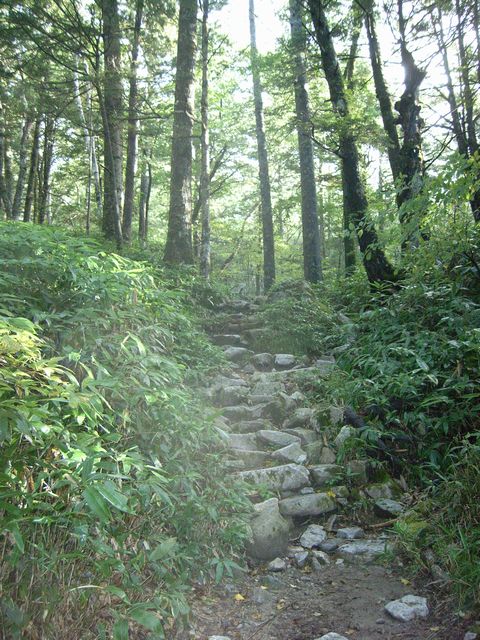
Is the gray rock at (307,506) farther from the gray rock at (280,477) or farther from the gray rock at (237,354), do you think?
the gray rock at (237,354)

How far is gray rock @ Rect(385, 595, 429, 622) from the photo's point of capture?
2.78 m

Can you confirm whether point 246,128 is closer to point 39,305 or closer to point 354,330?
point 354,330

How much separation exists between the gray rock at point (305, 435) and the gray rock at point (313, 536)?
1.19 metres

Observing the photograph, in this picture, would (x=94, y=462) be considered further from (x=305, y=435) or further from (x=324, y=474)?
(x=305, y=435)

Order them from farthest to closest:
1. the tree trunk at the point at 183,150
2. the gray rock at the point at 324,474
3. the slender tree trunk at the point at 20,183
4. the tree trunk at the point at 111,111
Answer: the slender tree trunk at the point at 20,183 < the tree trunk at the point at 183,150 < the tree trunk at the point at 111,111 < the gray rock at the point at 324,474

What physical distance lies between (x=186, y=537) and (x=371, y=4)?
10.5 meters

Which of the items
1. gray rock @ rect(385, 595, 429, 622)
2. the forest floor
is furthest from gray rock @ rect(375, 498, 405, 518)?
gray rock @ rect(385, 595, 429, 622)

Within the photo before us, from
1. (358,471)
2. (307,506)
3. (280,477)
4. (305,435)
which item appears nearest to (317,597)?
(307,506)

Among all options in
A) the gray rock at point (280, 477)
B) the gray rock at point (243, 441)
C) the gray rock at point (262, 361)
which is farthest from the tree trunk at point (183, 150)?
the gray rock at point (280, 477)

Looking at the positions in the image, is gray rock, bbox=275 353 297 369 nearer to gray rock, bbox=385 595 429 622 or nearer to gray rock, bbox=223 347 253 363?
gray rock, bbox=223 347 253 363

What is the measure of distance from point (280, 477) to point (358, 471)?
2.45ft

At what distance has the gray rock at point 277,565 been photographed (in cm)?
341

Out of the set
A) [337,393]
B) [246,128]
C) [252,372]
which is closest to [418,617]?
[337,393]

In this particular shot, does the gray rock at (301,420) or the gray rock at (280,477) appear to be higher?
the gray rock at (301,420)
